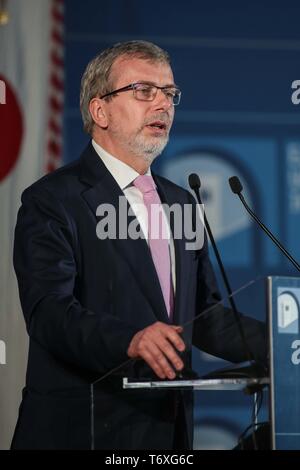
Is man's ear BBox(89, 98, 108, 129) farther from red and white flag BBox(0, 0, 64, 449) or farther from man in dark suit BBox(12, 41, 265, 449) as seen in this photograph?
red and white flag BBox(0, 0, 64, 449)

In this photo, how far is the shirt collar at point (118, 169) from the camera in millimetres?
2088

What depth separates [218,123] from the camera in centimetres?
361

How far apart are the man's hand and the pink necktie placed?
0.42 metres

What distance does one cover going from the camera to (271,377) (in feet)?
4.70

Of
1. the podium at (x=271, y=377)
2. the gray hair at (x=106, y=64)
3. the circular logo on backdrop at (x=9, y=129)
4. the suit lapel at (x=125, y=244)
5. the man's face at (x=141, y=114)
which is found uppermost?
the circular logo on backdrop at (x=9, y=129)

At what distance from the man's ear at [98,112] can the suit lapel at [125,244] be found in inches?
5.0

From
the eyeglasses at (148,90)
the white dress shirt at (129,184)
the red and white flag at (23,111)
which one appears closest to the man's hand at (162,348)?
the white dress shirt at (129,184)

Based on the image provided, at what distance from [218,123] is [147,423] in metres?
2.27

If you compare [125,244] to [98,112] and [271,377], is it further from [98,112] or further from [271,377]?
[271,377]

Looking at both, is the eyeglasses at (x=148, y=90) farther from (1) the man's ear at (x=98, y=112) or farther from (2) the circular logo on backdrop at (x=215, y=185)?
(2) the circular logo on backdrop at (x=215, y=185)

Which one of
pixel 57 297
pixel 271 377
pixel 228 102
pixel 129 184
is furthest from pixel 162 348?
pixel 228 102

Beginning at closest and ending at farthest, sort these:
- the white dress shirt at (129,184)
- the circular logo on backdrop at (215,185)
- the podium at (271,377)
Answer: the podium at (271,377) < the white dress shirt at (129,184) < the circular logo on backdrop at (215,185)

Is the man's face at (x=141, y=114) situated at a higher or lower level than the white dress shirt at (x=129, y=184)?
higher

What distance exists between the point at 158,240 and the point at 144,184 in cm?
17
